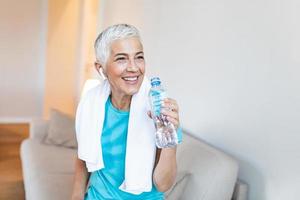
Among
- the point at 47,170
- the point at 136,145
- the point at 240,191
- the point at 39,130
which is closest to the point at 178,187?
the point at 240,191

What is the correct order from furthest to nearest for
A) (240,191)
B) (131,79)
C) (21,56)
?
(21,56) → (240,191) → (131,79)

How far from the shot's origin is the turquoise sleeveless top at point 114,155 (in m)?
1.48

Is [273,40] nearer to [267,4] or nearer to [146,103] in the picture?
[267,4]

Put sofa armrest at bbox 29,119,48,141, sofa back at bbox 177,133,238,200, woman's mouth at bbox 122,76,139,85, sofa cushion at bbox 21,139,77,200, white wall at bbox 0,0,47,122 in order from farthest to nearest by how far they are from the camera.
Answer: white wall at bbox 0,0,47,122
sofa armrest at bbox 29,119,48,141
sofa cushion at bbox 21,139,77,200
sofa back at bbox 177,133,238,200
woman's mouth at bbox 122,76,139,85

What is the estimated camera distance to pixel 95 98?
5.05ft

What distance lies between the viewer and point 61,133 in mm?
3477

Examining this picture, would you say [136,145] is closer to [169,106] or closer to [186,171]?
[169,106]

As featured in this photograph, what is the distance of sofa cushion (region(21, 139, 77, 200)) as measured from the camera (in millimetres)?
2385

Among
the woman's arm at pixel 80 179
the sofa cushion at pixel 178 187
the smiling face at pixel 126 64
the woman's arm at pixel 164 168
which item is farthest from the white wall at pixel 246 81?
the woman's arm at pixel 80 179

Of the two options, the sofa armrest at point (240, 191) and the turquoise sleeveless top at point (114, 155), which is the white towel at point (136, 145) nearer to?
the turquoise sleeveless top at point (114, 155)

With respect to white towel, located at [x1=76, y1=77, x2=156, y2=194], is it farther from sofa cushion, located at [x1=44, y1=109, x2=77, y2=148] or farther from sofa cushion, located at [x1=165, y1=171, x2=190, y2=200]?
sofa cushion, located at [x1=44, y1=109, x2=77, y2=148]

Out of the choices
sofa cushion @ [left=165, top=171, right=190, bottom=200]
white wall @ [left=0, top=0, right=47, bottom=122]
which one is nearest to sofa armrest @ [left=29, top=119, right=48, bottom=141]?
sofa cushion @ [left=165, top=171, right=190, bottom=200]

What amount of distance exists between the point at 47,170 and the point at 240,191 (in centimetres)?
143

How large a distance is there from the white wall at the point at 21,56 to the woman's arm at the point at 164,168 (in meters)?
5.23
